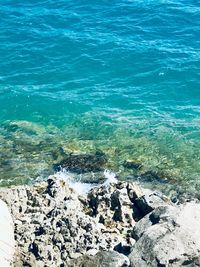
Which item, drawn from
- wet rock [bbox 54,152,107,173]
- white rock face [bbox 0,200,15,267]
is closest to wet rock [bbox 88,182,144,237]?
white rock face [bbox 0,200,15,267]

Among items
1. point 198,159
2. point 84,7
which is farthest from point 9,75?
point 198,159

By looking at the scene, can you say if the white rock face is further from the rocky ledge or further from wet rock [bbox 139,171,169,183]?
wet rock [bbox 139,171,169,183]

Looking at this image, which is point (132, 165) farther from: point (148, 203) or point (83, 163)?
point (148, 203)

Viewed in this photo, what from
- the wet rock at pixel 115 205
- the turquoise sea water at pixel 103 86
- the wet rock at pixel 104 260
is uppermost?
the wet rock at pixel 104 260

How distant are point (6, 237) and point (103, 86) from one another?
78.8 feet

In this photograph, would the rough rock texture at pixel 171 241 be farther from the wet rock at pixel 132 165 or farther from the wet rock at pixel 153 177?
the wet rock at pixel 132 165

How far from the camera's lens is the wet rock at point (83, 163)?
3338 cm

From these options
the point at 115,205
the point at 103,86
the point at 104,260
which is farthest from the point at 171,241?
the point at 103,86

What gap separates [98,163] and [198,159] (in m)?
6.76

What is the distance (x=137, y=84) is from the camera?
4497 centimetres

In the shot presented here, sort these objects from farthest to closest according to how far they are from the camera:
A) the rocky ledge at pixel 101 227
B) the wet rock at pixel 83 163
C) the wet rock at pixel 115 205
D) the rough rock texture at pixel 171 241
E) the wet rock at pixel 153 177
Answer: the wet rock at pixel 83 163 < the wet rock at pixel 153 177 < the wet rock at pixel 115 205 < the rocky ledge at pixel 101 227 < the rough rock texture at pixel 171 241

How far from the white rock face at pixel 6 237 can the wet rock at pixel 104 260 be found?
279 centimetres

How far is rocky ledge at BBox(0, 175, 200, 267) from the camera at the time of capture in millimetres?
19938

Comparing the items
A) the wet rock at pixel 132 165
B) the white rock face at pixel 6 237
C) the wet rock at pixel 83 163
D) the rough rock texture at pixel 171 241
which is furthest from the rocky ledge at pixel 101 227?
the wet rock at pixel 132 165
